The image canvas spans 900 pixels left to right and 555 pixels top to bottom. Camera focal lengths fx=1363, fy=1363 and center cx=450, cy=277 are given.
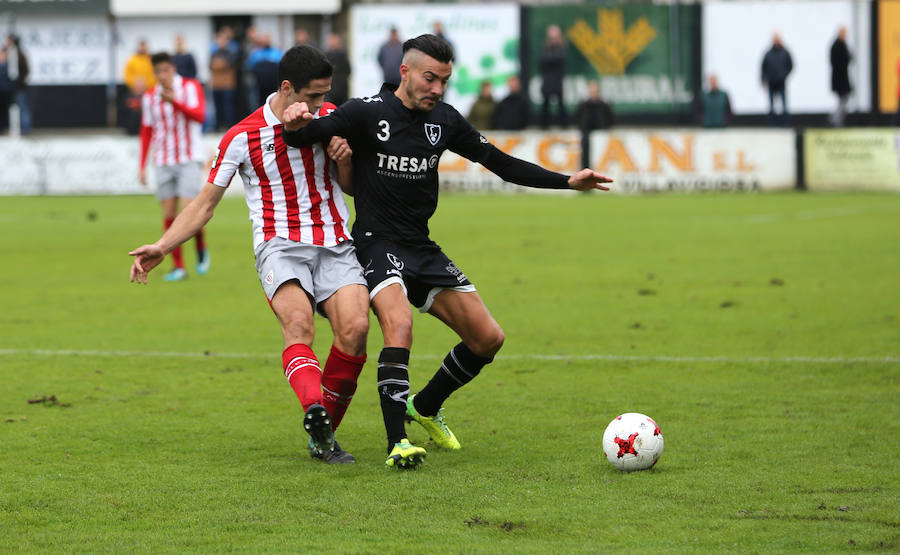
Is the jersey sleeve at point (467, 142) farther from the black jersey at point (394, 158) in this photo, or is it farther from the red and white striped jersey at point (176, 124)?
the red and white striped jersey at point (176, 124)

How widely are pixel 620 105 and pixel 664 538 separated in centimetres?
2616

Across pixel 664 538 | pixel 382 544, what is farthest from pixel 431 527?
pixel 664 538

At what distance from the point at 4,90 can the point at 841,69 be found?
17.1 meters

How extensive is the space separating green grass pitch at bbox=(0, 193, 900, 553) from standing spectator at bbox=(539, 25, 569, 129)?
12944mm

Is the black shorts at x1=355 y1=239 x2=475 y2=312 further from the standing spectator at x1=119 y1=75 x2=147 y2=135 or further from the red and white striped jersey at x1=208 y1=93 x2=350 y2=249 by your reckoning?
the standing spectator at x1=119 y1=75 x2=147 y2=135

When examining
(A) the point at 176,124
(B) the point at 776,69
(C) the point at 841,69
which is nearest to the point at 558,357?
(A) the point at 176,124

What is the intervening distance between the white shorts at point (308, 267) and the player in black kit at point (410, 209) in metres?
0.09

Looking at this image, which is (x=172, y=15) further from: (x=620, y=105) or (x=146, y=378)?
(x=146, y=378)

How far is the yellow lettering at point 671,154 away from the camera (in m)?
23.7

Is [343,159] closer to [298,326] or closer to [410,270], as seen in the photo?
[410,270]

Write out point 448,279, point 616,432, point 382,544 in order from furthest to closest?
point 448,279 < point 616,432 < point 382,544

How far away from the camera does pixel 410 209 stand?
619 cm

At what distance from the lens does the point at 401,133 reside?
609cm

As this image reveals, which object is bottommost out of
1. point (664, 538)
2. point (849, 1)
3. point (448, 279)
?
point (664, 538)
